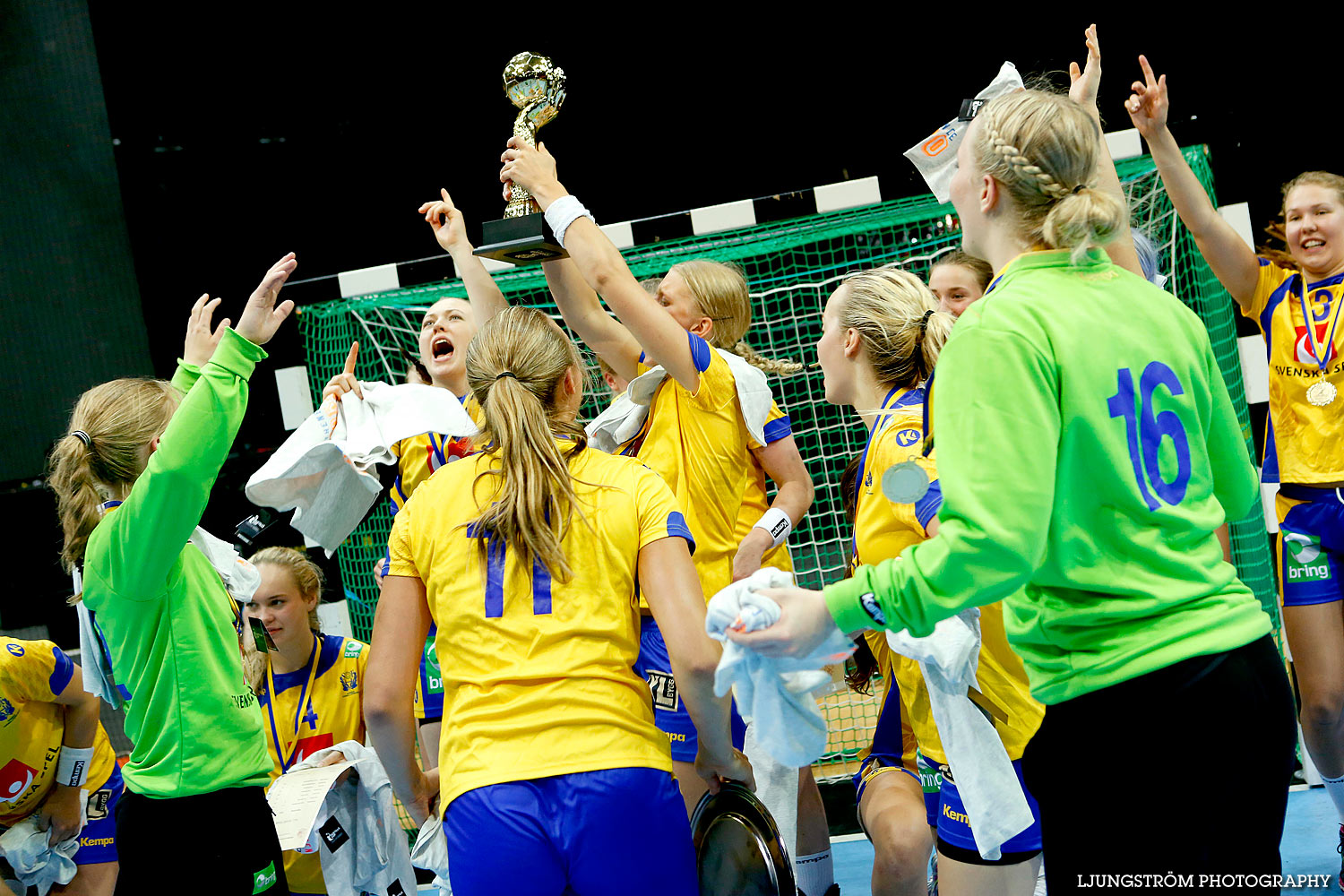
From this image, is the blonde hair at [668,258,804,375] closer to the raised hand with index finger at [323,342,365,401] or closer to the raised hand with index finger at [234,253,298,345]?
the raised hand with index finger at [323,342,365,401]

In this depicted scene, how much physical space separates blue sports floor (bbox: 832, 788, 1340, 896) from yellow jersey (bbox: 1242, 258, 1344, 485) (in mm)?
1216

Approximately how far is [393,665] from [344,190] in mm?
5992

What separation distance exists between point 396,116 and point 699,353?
5413mm

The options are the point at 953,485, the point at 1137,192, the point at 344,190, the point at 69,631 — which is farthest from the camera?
the point at 344,190

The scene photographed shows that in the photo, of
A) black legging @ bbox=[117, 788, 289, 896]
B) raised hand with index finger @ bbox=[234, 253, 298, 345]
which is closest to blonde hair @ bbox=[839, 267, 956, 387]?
raised hand with index finger @ bbox=[234, 253, 298, 345]

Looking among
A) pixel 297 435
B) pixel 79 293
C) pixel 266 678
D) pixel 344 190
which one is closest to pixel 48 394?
pixel 79 293

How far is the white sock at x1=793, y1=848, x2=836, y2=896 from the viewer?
10.7 ft

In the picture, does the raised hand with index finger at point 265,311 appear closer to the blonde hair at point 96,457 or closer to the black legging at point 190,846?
the blonde hair at point 96,457

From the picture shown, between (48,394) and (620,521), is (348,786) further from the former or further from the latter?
(48,394)

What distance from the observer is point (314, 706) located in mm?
3873

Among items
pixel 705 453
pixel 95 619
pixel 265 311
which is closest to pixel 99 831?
pixel 95 619

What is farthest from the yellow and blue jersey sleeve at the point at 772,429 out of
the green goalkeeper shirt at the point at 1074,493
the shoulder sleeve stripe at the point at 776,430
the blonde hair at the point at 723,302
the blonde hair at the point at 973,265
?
the green goalkeeper shirt at the point at 1074,493

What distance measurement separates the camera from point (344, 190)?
7.46 m

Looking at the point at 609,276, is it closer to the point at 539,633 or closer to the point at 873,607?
the point at 539,633
